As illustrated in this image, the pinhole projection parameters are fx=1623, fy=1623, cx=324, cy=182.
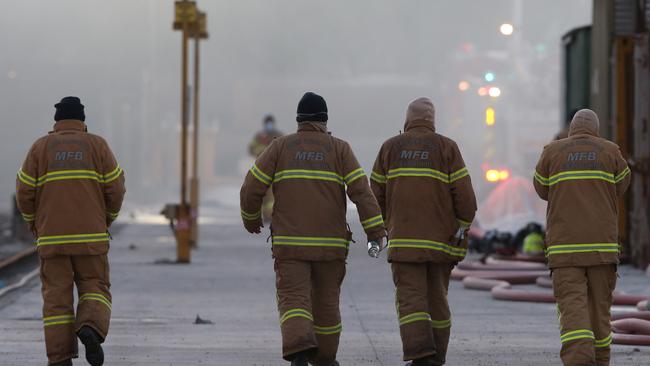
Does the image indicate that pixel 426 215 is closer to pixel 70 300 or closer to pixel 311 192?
pixel 311 192

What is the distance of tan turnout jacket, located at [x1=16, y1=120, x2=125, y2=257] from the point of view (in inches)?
378

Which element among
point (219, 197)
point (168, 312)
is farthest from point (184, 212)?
point (219, 197)

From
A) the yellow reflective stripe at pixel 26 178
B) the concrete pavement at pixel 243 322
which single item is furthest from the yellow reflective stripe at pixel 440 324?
the yellow reflective stripe at pixel 26 178

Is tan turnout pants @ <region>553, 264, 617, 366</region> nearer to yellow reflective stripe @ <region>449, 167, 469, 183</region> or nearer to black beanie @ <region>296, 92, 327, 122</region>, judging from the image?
yellow reflective stripe @ <region>449, 167, 469, 183</region>

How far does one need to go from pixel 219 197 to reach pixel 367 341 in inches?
1927

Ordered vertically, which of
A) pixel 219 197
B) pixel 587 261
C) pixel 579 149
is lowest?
pixel 219 197

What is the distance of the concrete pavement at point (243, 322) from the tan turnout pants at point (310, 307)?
89 centimetres

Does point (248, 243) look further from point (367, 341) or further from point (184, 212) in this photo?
point (367, 341)

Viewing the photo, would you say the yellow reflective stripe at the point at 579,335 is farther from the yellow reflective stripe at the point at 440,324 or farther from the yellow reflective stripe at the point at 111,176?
the yellow reflective stripe at the point at 111,176

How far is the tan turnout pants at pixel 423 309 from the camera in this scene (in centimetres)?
945

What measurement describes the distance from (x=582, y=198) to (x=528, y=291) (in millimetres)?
6716

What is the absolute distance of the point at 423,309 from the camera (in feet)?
31.4

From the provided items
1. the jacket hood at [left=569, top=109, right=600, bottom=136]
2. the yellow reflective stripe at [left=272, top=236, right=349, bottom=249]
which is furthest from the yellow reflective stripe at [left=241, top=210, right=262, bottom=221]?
the jacket hood at [left=569, top=109, right=600, bottom=136]

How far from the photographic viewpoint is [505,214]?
2931cm
